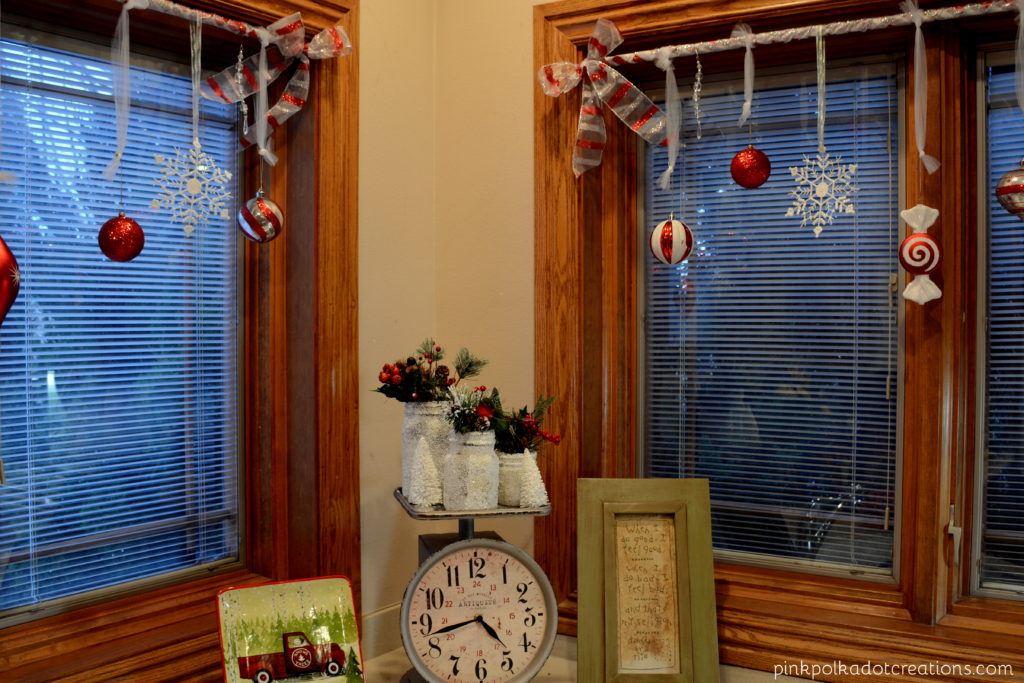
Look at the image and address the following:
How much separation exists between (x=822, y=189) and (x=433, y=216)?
933 millimetres

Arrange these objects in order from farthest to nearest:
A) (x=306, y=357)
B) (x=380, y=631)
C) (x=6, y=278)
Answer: (x=380, y=631)
(x=306, y=357)
(x=6, y=278)

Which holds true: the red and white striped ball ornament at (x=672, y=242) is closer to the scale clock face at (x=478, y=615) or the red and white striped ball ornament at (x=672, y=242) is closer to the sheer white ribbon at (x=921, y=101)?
the sheer white ribbon at (x=921, y=101)

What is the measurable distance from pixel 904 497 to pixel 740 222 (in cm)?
70

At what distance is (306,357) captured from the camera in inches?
70.8

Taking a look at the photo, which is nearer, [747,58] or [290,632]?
[290,632]

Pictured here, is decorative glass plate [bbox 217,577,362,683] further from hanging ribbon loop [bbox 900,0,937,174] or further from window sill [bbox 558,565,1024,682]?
hanging ribbon loop [bbox 900,0,937,174]

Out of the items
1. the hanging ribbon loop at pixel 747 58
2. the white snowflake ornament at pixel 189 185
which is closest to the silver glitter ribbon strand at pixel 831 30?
the hanging ribbon loop at pixel 747 58

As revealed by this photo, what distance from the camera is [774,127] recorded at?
6.14 feet

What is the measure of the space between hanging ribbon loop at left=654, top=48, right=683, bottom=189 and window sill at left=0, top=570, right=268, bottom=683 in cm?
136

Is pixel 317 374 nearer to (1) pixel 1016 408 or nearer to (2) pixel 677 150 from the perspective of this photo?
(2) pixel 677 150

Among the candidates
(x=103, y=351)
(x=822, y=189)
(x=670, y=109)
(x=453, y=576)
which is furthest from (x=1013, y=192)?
(x=103, y=351)

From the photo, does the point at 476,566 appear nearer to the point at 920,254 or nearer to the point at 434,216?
the point at 434,216

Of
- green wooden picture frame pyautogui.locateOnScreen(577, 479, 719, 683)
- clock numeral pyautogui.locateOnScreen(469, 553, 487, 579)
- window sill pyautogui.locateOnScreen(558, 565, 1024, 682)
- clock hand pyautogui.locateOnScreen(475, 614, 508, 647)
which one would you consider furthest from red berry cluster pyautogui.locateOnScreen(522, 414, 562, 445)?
window sill pyautogui.locateOnScreen(558, 565, 1024, 682)

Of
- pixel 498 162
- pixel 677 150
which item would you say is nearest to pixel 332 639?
pixel 498 162
